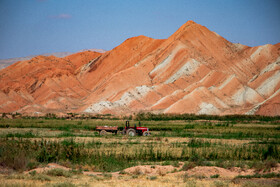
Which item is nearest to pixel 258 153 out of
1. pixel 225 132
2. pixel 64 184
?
pixel 64 184

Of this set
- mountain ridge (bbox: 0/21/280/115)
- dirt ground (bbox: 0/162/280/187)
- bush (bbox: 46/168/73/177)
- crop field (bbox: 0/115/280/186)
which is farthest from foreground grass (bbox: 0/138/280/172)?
mountain ridge (bbox: 0/21/280/115)

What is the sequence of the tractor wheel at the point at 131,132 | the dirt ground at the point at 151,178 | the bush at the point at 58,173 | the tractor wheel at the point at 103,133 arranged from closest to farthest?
1. the dirt ground at the point at 151,178
2. the bush at the point at 58,173
3. the tractor wheel at the point at 131,132
4. the tractor wheel at the point at 103,133

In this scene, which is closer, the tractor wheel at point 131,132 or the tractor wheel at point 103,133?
the tractor wheel at point 131,132

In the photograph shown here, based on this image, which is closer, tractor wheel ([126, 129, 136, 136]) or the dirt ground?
the dirt ground

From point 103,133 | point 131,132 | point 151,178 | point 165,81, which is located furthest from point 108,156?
point 165,81

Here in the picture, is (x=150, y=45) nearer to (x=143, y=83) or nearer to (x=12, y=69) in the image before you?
(x=143, y=83)

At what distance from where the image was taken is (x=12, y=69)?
130 meters

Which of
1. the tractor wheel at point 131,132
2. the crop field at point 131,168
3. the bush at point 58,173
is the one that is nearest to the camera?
the crop field at point 131,168

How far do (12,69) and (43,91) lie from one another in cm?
2613

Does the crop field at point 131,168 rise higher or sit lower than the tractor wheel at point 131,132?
lower

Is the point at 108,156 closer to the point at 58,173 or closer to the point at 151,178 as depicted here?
the point at 58,173

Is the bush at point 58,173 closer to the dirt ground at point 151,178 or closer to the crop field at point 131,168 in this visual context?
the crop field at point 131,168

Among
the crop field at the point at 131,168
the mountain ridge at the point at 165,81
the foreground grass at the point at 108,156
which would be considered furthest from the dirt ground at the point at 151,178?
the mountain ridge at the point at 165,81

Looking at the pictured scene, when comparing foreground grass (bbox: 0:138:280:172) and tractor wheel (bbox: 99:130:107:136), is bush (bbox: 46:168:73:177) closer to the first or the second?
foreground grass (bbox: 0:138:280:172)
